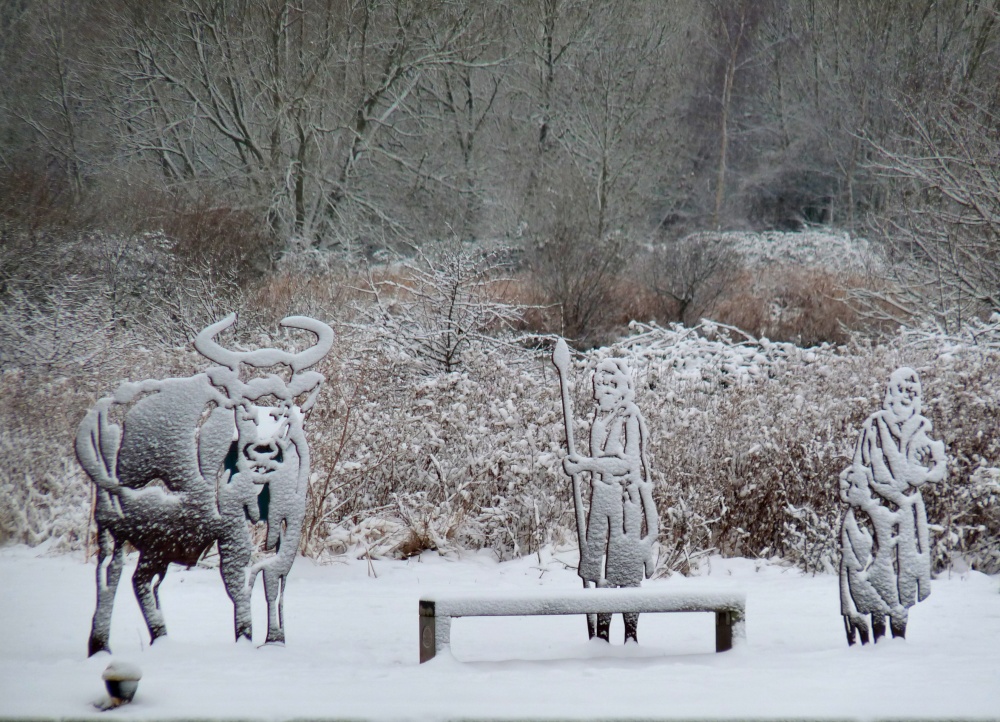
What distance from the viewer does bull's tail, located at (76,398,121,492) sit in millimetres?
3285

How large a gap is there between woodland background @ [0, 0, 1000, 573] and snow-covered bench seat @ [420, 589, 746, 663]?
154 cm

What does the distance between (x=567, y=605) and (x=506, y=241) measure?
936 centimetres

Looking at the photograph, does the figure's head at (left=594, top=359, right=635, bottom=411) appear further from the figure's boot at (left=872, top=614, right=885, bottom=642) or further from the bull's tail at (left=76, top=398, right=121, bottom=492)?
the bull's tail at (left=76, top=398, right=121, bottom=492)

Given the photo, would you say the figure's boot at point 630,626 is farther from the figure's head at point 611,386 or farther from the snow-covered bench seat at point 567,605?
the figure's head at point 611,386

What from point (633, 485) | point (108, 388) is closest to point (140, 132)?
point (108, 388)

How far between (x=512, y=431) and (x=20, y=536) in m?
3.10

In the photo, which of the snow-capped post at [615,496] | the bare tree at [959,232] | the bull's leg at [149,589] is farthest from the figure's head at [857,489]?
the bare tree at [959,232]

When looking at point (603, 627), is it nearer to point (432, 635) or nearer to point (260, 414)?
point (432, 635)

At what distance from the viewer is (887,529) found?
143 inches

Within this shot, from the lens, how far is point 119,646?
12.3 feet

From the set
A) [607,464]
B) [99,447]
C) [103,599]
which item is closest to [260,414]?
[99,447]

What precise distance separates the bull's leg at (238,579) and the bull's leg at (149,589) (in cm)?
23

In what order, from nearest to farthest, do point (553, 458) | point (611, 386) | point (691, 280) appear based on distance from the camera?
point (611, 386) < point (553, 458) < point (691, 280)

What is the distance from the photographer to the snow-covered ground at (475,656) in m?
2.86
